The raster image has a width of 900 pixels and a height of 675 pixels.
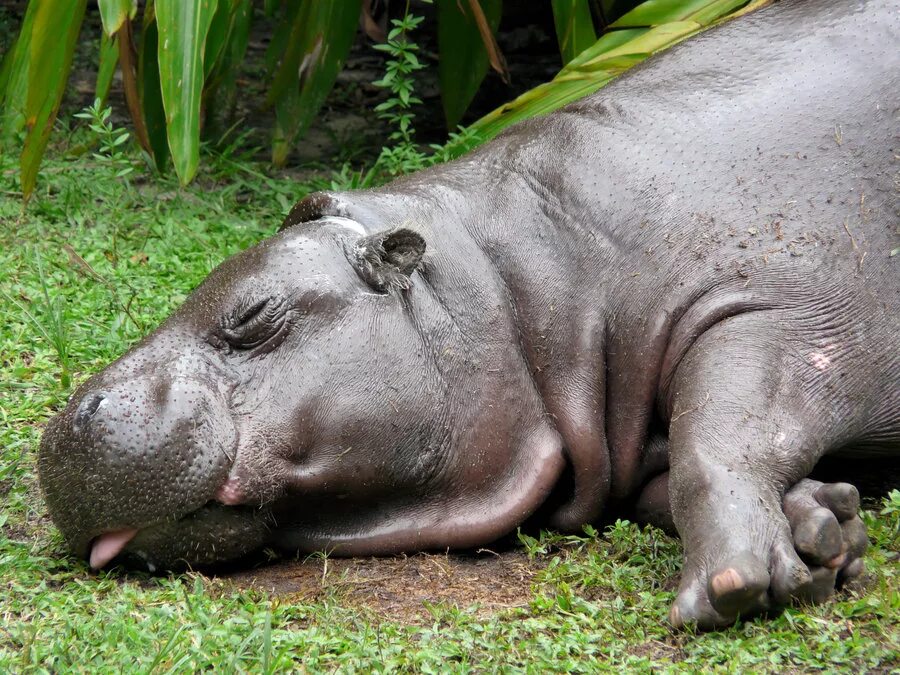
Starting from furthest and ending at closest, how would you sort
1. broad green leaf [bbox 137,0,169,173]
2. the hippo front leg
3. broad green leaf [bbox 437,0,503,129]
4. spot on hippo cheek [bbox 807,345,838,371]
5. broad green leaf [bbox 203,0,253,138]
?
broad green leaf [bbox 437,0,503,129], broad green leaf [bbox 203,0,253,138], broad green leaf [bbox 137,0,169,173], spot on hippo cheek [bbox 807,345,838,371], the hippo front leg

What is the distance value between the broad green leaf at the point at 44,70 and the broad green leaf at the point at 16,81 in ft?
1.31

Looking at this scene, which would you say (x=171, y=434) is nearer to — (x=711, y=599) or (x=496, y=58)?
(x=711, y=599)

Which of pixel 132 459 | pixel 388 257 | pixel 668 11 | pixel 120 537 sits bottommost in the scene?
pixel 120 537

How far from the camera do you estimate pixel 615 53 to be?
529cm

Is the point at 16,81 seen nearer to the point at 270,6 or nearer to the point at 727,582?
the point at 270,6

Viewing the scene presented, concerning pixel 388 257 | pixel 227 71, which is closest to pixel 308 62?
pixel 227 71

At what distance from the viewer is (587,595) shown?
326 cm

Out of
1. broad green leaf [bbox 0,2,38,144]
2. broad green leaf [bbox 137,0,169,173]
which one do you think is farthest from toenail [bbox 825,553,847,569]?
broad green leaf [bbox 0,2,38,144]

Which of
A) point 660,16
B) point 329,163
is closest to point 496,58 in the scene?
point 660,16

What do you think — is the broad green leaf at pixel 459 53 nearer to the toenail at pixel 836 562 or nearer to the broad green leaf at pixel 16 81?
the broad green leaf at pixel 16 81

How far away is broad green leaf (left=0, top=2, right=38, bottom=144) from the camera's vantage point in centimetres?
588

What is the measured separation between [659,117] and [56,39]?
107 inches

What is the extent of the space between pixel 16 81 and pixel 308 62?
1.37 m

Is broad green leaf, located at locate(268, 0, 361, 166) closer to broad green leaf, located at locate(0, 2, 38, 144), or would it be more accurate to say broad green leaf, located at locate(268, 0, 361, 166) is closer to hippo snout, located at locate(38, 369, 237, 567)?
broad green leaf, located at locate(0, 2, 38, 144)
